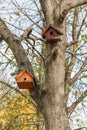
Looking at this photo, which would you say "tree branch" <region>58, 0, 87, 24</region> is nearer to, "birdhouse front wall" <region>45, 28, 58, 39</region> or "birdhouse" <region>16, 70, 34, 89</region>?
"birdhouse front wall" <region>45, 28, 58, 39</region>

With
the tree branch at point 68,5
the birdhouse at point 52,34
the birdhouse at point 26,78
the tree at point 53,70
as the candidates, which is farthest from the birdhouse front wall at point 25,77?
the tree branch at point 68,5

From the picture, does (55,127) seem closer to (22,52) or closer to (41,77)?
(22,52)

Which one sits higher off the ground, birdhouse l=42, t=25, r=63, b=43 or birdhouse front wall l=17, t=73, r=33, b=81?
birdhouse l=42, t=25, r=63, b=43

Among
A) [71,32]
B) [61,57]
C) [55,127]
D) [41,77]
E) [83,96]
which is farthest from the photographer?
[71,32]

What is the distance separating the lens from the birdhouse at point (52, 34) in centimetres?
393

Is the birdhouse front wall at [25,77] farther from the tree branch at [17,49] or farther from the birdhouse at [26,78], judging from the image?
the tree branch at [17,49]

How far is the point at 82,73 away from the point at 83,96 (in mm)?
818

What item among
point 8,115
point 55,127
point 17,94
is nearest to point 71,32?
point 17,94

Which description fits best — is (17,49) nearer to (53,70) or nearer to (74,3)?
(53,70)

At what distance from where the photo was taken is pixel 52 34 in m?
3.99

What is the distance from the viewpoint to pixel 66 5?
4000mm

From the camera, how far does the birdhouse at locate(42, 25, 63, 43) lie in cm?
393

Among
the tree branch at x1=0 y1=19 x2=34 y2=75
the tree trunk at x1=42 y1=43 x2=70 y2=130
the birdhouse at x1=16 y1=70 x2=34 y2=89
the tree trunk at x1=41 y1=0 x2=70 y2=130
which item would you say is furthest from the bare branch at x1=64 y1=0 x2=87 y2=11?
the birdhouse at x1=16 y1=70 x2=34 y2=89

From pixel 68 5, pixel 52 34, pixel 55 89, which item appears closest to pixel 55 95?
pixel 55 89
